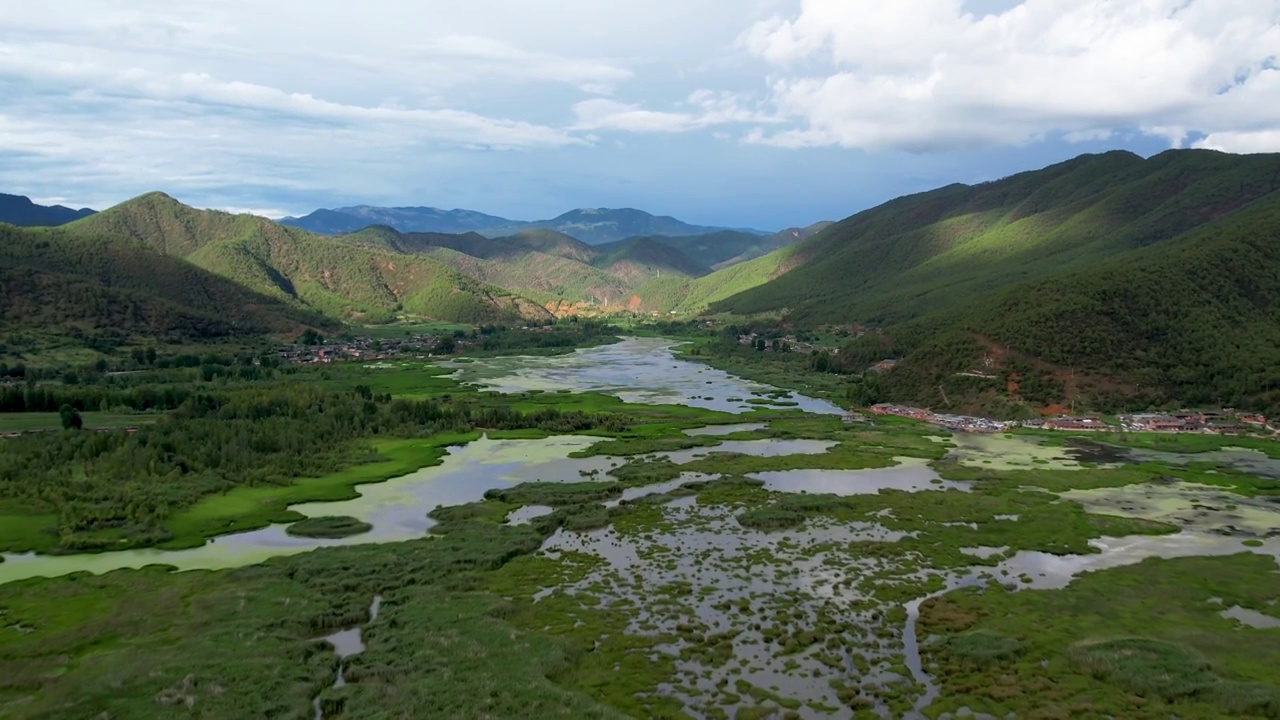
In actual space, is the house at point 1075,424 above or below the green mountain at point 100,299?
below

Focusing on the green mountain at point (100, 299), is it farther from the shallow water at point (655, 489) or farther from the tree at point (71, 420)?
the shallow water at point (655, 489)

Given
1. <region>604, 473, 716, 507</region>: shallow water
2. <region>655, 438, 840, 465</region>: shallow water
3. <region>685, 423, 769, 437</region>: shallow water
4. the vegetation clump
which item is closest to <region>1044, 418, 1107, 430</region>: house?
<region>655, 438, 840, 465</region>: shallow water

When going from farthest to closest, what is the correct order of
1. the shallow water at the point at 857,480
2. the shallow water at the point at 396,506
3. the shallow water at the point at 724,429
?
the shallow water at the point at 724,429 → the shallow water at the point at 857,480 → the shallow water at the point at 396,506

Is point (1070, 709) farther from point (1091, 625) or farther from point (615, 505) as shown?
point (615, 505)

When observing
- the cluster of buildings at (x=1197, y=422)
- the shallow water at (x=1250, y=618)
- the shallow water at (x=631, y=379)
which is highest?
the cluster of buildings at (x=1197, y=422)

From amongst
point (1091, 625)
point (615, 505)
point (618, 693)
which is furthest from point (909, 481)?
point (618, 693)

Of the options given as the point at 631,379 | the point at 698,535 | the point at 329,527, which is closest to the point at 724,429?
the point at 698,535

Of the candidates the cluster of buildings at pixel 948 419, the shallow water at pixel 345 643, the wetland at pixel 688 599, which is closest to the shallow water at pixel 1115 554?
the wetland at pixel 688 599
